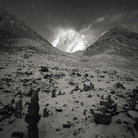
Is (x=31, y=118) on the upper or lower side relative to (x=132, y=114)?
upper

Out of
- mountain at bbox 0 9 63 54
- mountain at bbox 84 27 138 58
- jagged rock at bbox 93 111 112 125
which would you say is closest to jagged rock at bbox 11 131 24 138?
jagged rock at bbox 93 111 112 125

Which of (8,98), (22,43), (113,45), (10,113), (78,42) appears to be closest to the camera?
(10,113)

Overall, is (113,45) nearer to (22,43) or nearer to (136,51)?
(136,51)

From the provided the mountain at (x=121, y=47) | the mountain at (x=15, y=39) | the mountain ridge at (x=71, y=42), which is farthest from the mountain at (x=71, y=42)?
the mountain at (x=15, y=39)

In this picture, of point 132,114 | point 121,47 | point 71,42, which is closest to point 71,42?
point 71,42

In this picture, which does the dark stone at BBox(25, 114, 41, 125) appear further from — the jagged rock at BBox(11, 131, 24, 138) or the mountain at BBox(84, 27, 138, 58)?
the mountain at BBox(84, 27, 138, 58)

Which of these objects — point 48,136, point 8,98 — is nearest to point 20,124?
point 48,136

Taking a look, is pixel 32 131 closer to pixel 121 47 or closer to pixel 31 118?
pixel 31 118
